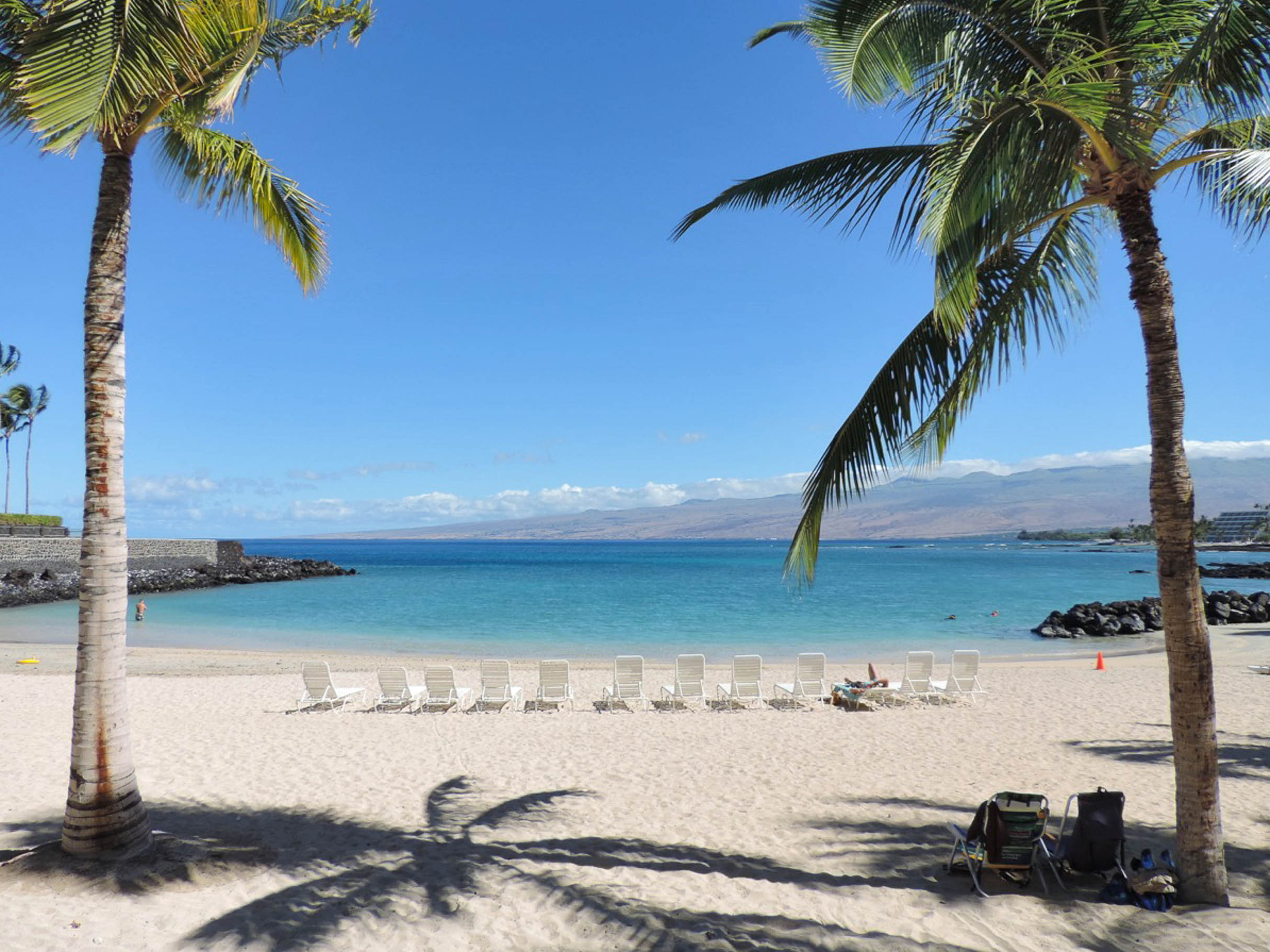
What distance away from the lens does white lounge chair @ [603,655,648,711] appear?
12.4 m

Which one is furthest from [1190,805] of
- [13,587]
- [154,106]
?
[13,587]

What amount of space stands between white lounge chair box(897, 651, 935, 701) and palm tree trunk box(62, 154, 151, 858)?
35.6 feet

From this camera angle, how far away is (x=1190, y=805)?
4.73 m

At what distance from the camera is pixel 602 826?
6.54 metres

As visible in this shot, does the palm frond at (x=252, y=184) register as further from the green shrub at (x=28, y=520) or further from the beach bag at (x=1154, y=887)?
the green shrub at (x=28, y=520)

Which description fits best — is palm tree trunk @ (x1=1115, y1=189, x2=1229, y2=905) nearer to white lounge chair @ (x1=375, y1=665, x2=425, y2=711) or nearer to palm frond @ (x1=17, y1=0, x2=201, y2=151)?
palm frond @ (x1=17, y1=0, x2=201, y2=151)

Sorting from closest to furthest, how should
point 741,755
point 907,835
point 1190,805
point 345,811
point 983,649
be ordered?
1. point 1190,805
2. point 907,835
3. point 345,811
4. point 741,755
5. point 983,649

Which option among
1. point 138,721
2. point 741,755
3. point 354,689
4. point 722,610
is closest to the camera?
point 741,755

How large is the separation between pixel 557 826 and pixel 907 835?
2.92 m

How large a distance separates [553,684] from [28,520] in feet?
164

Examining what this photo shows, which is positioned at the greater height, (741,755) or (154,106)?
(154,106)

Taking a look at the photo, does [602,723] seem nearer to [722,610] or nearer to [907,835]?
[907,835]

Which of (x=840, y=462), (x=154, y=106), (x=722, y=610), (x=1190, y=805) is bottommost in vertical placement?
(x=722, y=610)

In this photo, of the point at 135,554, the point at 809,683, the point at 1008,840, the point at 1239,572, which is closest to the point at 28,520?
the point at 135,554
